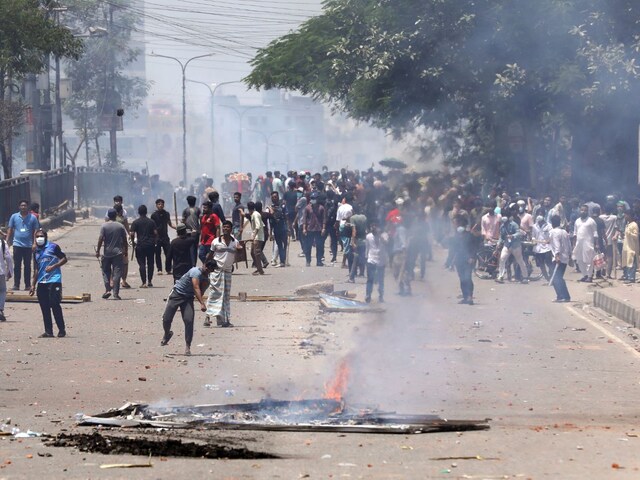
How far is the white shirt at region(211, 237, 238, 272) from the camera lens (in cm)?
1573

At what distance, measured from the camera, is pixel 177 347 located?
46.3 feet

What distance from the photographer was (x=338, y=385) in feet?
36.5

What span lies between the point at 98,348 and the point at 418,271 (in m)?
10.5

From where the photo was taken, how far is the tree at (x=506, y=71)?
1917 cm

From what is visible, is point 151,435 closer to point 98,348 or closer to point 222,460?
point 222,460

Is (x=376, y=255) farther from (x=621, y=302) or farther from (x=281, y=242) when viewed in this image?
(x=281, y=242)


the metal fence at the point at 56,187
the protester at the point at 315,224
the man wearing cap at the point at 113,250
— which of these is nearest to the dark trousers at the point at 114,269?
the man wearing cap at the point at 113,250

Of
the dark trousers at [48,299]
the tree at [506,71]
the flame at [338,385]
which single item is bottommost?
the flame at [338,385]

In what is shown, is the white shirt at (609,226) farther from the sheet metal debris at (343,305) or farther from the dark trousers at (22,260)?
the dark trousers at (22,260)

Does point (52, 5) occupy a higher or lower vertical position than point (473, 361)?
higher

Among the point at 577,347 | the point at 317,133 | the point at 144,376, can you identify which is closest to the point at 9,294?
the point at 144,376

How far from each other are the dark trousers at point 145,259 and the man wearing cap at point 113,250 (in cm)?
131

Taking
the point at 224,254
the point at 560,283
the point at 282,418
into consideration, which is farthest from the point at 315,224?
the point at 282,418

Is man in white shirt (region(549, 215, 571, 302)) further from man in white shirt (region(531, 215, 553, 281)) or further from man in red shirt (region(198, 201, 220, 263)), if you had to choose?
man in red shirt (region(198, 201, 220, 263))
